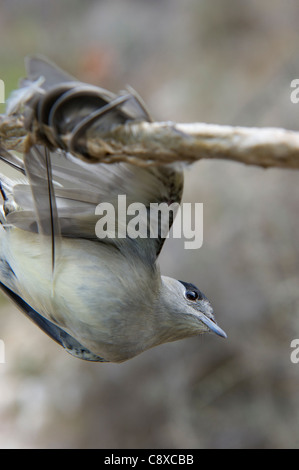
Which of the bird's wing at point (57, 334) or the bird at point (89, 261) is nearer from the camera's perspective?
the bird at point (89, 261)

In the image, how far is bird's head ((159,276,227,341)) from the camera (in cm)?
204

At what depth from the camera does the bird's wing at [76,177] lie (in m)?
1.24

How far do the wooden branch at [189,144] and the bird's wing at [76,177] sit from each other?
0.13ft

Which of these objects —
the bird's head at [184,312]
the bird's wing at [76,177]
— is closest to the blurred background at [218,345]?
the bird's head at [184,312]

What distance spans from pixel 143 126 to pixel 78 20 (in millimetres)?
7735

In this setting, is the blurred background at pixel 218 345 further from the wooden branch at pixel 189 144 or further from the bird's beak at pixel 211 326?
the wooden branch at pixel 189 144

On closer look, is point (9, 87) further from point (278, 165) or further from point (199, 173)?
point (278, 165)

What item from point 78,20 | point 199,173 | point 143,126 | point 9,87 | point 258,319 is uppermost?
point 78,20

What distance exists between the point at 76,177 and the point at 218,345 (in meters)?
3.08

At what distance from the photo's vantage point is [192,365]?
446cm

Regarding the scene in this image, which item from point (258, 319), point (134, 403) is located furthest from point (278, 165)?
point (134, 403)

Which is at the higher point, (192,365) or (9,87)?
(9,87)

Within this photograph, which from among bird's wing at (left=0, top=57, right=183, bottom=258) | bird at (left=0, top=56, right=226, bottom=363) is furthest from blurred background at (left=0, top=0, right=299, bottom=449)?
bird's wing at (left=0, top=57, right=183, bottom=258)

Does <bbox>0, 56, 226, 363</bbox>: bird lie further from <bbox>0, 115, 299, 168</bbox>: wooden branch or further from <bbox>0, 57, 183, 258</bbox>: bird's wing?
<bbox>0, 115, 299, 168</bbox>: wooden branch
